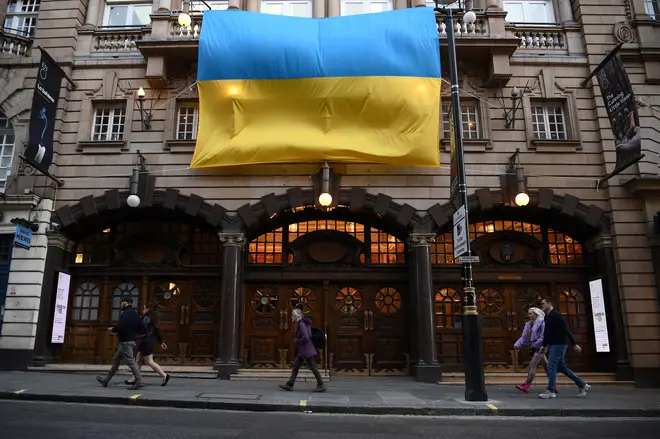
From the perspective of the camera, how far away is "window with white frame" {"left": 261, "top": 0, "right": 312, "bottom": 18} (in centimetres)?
1812

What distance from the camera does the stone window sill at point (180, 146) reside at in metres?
15.6

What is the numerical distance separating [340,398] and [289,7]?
45.4 feet

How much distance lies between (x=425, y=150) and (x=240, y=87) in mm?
5754

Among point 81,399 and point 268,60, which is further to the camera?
point 268,60

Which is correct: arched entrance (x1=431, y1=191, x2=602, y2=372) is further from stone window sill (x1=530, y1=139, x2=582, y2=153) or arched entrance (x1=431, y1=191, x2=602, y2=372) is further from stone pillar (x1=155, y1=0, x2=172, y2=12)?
stone pillar (x1=155, y1=0, x2=172, y2=12)

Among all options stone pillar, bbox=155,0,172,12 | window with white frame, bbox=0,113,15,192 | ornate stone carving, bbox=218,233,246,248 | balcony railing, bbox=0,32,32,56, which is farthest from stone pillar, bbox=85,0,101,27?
ornate stone carving, bbox=218,233,246,248

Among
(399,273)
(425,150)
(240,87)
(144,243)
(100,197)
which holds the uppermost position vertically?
(240,87)

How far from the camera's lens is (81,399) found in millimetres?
9945

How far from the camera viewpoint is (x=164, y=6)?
657 inches

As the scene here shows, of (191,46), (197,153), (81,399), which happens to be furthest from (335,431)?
(191,46)

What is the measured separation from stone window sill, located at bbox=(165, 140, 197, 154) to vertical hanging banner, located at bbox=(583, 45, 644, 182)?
1227 cm

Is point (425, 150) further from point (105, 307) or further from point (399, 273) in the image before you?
point (105, 307)

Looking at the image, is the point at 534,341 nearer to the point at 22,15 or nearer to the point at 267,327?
the point at 267,327

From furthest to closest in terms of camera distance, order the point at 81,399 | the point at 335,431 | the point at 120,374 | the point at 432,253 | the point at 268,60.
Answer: the point at 432,253 → the point at 268,60 → the point at 120,374 → the point at 81,399 → the point at 335,431
